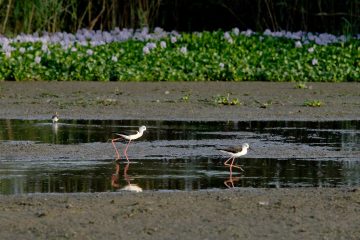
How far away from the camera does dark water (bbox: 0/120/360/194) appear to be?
1012 cm

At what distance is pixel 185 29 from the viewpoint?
28.3 m

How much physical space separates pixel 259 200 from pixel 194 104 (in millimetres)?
8871

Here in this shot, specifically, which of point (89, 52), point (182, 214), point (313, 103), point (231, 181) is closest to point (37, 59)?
point (89, 52)

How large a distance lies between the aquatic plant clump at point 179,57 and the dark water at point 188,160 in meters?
6.09

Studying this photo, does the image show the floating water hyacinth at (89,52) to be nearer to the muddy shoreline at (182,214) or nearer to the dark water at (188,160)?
the dark water at (188,160)

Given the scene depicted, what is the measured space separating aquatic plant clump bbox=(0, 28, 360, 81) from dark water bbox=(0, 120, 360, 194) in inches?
240

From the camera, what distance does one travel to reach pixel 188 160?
11.7 meters

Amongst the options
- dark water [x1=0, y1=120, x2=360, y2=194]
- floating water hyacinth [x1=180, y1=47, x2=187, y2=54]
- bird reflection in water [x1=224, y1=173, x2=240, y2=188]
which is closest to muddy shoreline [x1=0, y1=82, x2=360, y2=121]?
dark water [x1=0, y1=120, x2=360, y2=194]

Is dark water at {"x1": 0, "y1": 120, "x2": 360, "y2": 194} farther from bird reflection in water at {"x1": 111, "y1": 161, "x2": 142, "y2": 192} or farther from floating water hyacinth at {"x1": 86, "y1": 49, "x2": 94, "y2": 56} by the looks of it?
floating water hyacinth at {"x1": 86, "y1": 49, "x2": 94, "y2": 56}

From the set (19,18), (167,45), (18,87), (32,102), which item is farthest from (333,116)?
(19,18)

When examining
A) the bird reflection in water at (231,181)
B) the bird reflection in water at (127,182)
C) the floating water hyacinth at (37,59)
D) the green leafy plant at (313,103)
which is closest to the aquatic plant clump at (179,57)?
the floating water hyacinth at (37,59)

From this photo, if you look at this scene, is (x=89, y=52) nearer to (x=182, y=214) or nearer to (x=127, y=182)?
(x=127, y=182)

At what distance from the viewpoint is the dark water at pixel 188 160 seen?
10.1 m

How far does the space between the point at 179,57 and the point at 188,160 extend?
36.1ft
